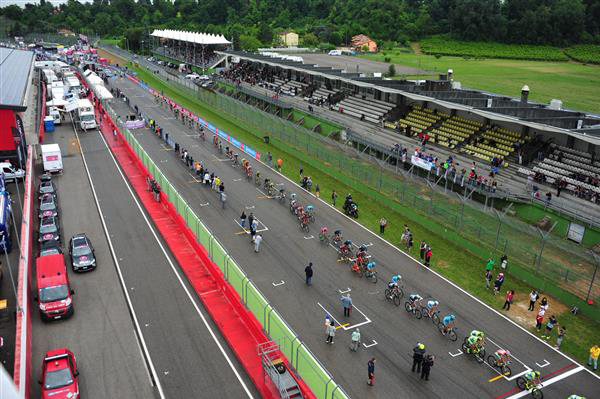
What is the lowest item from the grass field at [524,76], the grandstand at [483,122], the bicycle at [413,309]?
the bicycle at [413,309]

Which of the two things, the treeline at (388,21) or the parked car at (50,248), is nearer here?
the parked car at (50,248)

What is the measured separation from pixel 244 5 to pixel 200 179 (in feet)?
531

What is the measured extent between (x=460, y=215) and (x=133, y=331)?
21.1 meters

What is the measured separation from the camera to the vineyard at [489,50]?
10925cm

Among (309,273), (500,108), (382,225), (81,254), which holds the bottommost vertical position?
(81,254)

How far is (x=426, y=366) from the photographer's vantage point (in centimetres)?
1892

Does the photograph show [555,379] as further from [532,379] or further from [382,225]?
[382,225]

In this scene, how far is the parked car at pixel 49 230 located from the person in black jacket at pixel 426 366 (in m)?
21.1

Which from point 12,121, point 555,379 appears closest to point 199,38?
point 12,121

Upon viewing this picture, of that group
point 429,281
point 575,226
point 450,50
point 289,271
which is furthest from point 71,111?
point 450,50

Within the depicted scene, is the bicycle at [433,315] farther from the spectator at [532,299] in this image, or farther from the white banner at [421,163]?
the white banner at [421,163]

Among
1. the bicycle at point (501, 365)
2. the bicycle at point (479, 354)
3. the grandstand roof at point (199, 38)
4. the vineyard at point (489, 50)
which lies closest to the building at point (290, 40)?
the grandstand roof at point (199, 38)

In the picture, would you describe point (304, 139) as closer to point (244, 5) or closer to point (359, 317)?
point (359, 317)

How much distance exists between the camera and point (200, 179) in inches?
1642
